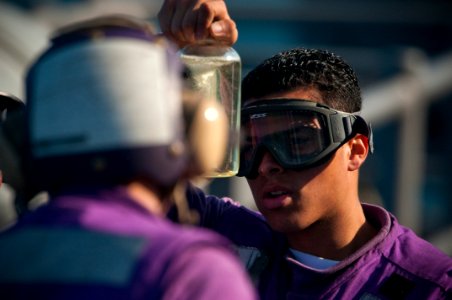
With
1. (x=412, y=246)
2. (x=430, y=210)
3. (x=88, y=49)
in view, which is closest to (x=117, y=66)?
(x=88, y=49)

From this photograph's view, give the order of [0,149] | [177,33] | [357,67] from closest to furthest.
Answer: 1. [0,149]
2. [177,33]
3. [357,67]

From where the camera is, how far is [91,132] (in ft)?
5.53

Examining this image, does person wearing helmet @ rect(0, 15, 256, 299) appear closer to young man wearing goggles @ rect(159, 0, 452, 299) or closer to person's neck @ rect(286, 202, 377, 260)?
young man wearing goggles @ rect(159, 0, 452, 299)

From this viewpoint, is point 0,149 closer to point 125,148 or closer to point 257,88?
point 125,148

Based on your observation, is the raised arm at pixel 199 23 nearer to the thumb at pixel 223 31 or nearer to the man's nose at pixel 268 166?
the thumb at pixel 223 31

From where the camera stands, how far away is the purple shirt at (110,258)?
1.53 meters

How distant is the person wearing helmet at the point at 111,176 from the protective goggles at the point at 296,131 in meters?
1.25

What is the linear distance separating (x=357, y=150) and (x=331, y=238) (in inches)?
15.6

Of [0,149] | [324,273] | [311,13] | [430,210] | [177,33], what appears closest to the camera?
[0,149]

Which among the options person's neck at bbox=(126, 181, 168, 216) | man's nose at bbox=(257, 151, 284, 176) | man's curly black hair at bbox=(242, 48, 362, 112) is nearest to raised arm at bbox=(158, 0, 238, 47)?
man's curly black hair at bbox=(242, 48, 362, 112)

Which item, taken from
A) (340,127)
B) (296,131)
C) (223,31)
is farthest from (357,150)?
(223,31)

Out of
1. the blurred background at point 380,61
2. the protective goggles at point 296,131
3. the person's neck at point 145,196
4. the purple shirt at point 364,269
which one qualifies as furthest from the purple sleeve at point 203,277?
the blurred background at point 380,61

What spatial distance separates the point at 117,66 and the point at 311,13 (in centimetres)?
1298

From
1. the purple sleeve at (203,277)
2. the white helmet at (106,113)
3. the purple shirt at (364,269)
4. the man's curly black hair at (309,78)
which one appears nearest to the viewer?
the purple sleeve at (203,277)
